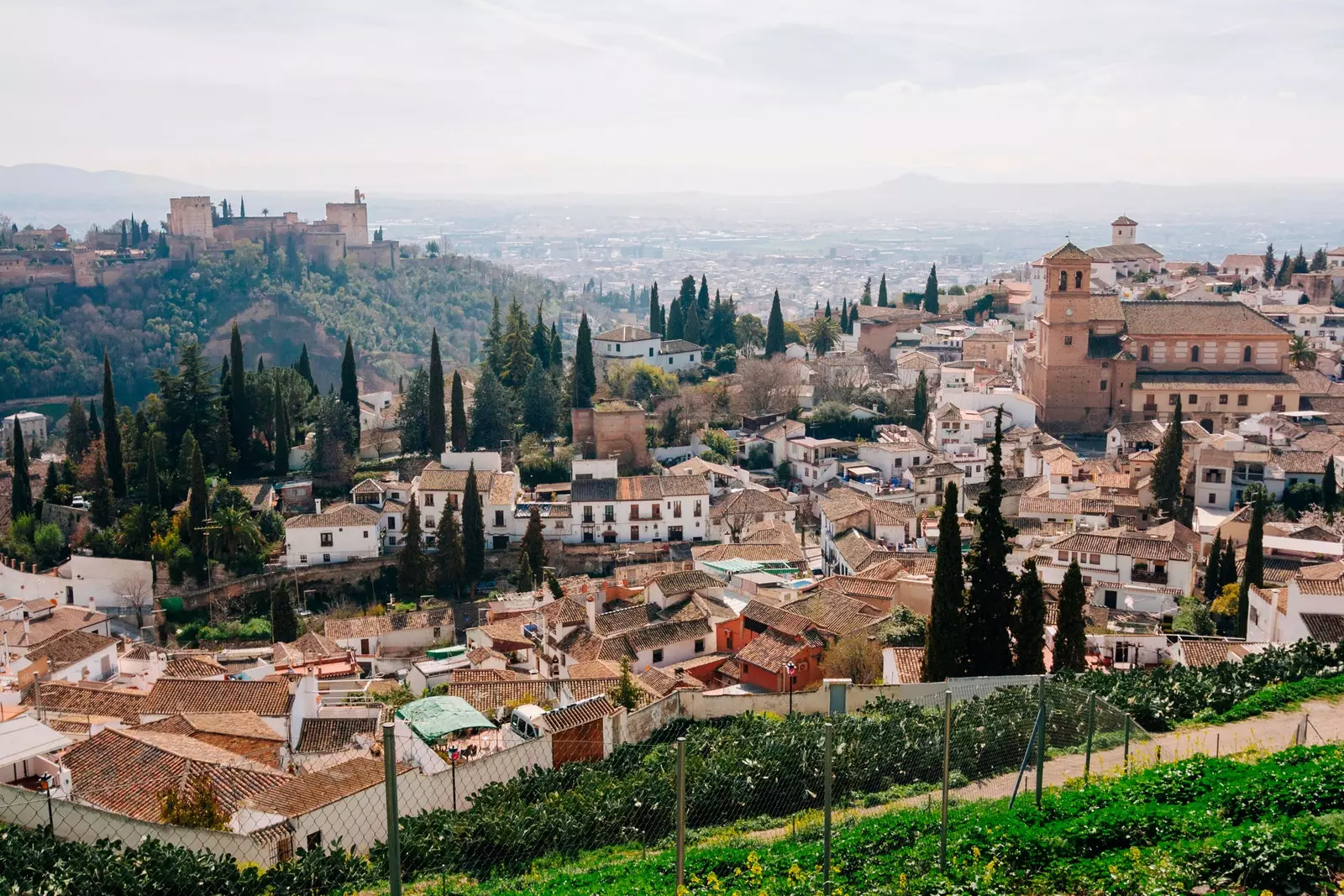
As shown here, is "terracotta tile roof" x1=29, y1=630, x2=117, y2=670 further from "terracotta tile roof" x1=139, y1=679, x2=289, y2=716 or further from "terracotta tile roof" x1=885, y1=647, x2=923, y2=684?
"terracotta tile roof" x1=885, y1=647, x2=923, y2=684

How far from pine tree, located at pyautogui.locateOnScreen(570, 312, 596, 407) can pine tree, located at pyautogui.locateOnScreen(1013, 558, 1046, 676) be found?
2179 cm

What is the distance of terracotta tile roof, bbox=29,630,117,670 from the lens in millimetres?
19578

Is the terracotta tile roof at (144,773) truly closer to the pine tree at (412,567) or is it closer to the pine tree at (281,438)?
the pine tree at (412,567)

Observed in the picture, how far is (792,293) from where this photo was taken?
149 meters

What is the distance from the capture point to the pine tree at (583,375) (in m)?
35.1

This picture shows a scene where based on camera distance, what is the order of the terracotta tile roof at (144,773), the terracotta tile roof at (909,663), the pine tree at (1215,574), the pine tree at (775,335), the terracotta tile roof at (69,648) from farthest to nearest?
the pine tree at (775,335) → the pine tree at (1215,574) → the terracotta tile roof at (69,648) → the terracotta tile roof at (909,663) → the terracotta tile roof at (144,773)

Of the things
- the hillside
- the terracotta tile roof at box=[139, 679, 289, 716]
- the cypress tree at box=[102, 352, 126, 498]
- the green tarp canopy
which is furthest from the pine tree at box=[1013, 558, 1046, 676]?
the hillside

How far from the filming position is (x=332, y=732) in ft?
50.2

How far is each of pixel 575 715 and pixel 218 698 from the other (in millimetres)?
5875

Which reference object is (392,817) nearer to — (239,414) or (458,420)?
(458,420)

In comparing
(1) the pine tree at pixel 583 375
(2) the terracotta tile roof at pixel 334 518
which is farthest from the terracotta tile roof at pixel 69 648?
(1) the pine tree at pixel 583 375

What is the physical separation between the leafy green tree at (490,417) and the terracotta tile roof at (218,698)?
733 inches

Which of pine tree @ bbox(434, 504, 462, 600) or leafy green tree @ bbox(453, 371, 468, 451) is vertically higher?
leafy green tree @ bbox(453, 371, 468, 451)

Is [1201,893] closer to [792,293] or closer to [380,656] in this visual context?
[380,656]
